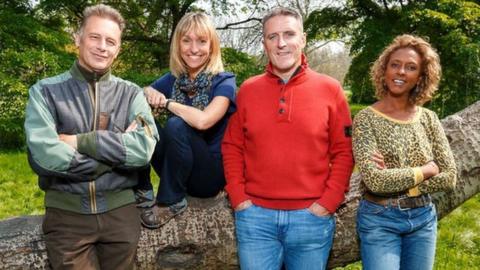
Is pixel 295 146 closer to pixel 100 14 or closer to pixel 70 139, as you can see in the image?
pixel 70 139

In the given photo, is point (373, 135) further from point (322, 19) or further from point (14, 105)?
point (322, 19)

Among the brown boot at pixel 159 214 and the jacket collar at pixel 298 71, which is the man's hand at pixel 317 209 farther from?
the brown boot at pixel 159 214

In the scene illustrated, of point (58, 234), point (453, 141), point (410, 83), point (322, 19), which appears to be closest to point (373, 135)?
point (410, 83)

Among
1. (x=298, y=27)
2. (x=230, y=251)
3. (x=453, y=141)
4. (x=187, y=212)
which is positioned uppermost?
(x=298, y=27)

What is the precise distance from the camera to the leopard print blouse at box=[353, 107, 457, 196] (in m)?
2.57

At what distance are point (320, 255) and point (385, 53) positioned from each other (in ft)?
3.79

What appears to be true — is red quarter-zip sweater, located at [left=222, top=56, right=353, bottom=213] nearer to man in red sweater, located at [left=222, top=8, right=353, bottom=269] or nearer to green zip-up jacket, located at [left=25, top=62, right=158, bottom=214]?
man in red sweater, located at [left=222, top=8, right=353, bottom=269]

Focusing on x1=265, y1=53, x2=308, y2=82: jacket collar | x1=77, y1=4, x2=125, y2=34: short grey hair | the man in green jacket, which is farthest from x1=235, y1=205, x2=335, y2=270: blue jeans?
x1=77, y1=4, x2=125, y2=34: short grey hair

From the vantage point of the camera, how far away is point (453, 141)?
11.1ft

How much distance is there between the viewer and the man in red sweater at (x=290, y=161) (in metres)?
2.63

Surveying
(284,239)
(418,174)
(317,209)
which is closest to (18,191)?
(284,239)

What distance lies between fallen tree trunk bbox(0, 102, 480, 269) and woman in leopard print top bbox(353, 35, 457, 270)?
1.48ft

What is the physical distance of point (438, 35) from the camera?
12.6 meters

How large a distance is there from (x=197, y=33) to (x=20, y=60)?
785 centimetres
